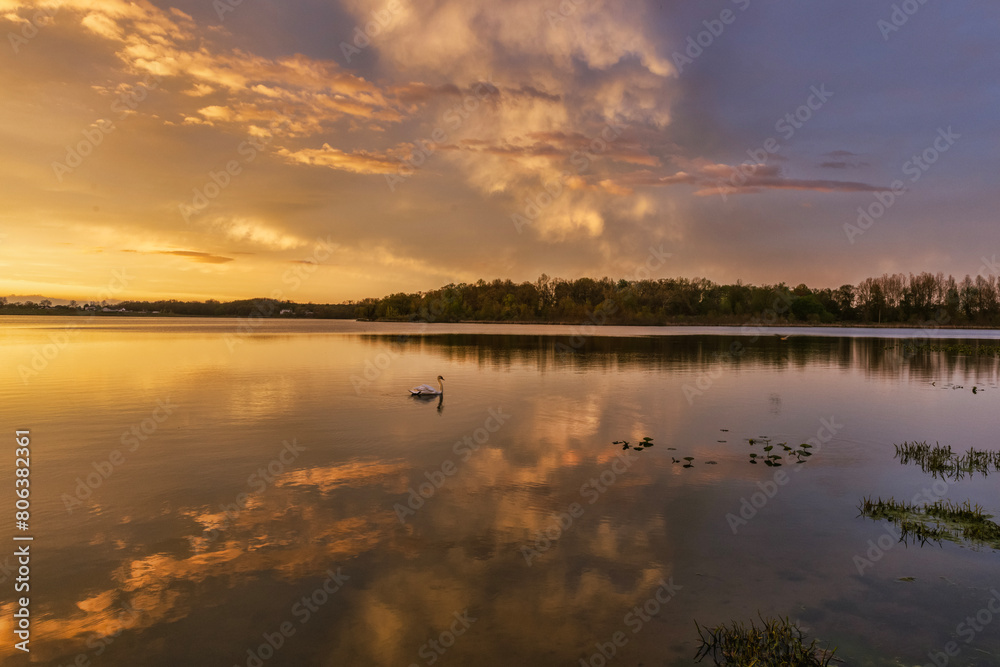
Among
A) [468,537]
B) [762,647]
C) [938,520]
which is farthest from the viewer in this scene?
[938,520]

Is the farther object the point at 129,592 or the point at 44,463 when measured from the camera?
the point at 44,463

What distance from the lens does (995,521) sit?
11180 millimetres

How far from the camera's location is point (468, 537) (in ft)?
33.6

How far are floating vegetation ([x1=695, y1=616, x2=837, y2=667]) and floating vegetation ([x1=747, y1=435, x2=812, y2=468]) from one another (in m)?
9.17

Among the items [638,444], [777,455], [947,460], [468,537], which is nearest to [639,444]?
[638,444]

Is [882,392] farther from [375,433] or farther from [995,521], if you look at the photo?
[375,433]

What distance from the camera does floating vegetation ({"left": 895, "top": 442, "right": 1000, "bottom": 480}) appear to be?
1505cm

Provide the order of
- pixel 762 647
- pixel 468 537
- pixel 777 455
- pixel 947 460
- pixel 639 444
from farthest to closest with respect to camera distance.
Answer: pixel 639 444
pixel 777 455
pixel 947 460
pixel 468 537
pixel 762 647

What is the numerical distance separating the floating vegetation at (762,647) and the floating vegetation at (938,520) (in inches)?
192

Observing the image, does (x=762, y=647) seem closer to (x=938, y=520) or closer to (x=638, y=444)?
(x=938, y=520)

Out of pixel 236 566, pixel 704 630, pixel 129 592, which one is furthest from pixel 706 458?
pixel 129 592

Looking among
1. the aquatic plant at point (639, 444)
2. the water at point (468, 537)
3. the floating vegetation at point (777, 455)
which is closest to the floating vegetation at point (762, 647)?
the water at point (468, 537)

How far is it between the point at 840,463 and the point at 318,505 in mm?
14196

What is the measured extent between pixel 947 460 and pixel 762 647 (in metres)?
13.1
